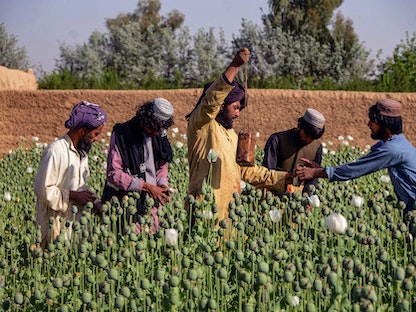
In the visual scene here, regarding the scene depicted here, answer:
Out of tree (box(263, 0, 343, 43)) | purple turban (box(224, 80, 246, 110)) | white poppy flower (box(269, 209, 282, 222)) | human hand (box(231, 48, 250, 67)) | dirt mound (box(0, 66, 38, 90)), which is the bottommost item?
white poppy flower (box(269, 209, 282, 222))

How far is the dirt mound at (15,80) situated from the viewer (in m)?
Result: 18.0

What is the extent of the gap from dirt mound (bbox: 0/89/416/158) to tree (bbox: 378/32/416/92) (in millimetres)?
1605

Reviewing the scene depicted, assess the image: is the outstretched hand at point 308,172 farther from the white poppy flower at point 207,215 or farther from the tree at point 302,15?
the tree at point 302,15

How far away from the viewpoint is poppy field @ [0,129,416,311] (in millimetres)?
3635

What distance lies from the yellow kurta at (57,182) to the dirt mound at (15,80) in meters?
12.8

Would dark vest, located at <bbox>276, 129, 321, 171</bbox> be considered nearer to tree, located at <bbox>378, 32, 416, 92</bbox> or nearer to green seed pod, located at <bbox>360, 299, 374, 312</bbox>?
green seed pod, located at <bbox>360, 299, 374, 312</bbox>

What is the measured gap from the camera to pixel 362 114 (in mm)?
16156

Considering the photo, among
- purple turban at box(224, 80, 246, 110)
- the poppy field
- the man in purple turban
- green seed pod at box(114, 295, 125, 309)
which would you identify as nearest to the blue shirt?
the poppy field

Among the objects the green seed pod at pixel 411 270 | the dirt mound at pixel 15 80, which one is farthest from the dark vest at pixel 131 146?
the dirt mound at pixel 15 80

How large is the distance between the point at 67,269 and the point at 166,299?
60.1 inches

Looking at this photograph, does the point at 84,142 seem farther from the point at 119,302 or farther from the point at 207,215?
the point at 119,302

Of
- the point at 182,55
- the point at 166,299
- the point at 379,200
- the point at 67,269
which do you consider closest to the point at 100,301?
the point at 166,299

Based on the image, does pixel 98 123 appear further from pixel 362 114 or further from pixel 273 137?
pixel 362 114

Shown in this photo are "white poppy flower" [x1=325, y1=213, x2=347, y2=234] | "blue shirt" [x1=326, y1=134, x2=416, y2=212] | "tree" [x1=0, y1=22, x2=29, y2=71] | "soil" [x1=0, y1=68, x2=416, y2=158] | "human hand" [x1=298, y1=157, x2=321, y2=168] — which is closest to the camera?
"white poppy flower" [x1=325, y1=213, x2=347, y2=234]
